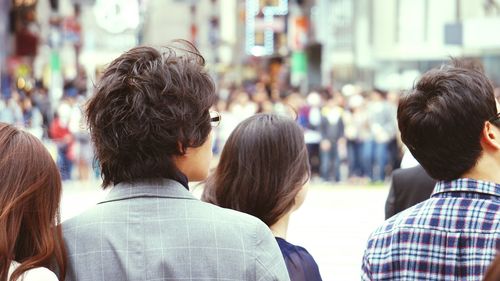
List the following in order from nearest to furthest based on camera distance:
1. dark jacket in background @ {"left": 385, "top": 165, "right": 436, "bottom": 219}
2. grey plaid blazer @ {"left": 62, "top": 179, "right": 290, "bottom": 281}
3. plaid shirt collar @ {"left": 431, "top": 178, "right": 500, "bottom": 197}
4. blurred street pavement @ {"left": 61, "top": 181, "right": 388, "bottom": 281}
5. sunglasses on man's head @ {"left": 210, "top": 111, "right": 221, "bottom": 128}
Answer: grey plaid blazer @ {"left": 62, "top": 179, "right": 290, "bottom": 281} < sunglasses on man's head @ {"left": 210, "top": 111, "right": 221, "bottom": 128} < plaid shirt collar @ {"left": 431, "top": 178, "right": 500, "bottom": 197} < dark jacket in background @ {"left": 385, "top": 165, "right": 436, "bottom": 219} < blurred street pavement @ {"left": 61, "top": 181, "right": 388, "bottom": 281}

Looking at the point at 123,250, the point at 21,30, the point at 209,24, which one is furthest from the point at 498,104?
the point at 209,24

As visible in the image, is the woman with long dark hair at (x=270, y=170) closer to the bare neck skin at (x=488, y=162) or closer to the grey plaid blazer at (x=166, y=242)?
the bare neck skin at (x=488, y=162)

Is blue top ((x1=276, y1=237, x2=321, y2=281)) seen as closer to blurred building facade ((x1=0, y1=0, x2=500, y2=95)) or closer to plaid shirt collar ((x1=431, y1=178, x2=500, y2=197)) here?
plaid shirt collar ((x1=431, y1=178, x2=500, y2=197))

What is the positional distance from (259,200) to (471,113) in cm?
108

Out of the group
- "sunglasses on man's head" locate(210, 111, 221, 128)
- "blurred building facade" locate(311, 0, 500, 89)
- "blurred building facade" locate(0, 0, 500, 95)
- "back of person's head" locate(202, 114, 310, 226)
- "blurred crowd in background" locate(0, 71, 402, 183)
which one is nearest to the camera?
"sunglasses on man's head" locate(210, 111, 221, 128)

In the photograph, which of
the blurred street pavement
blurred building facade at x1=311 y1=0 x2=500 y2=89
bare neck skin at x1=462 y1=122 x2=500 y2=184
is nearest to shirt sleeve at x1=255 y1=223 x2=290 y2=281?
bare neck skin at x1=462 y1=122 x2=500 y2=184

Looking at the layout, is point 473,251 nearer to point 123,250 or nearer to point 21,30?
point 123,250

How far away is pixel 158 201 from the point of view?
2809 mm

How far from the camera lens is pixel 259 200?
3865mm

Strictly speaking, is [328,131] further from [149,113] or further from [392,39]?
[149,113]

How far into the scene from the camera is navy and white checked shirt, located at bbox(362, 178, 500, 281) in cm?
293

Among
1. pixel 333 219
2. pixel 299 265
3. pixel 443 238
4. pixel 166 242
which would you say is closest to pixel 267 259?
pixel 166 242

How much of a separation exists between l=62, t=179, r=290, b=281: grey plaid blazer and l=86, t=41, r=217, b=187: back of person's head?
0.08 metres

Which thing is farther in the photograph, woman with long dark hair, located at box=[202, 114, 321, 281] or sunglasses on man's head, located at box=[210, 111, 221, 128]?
woman with long dark hair, located at box=[202, 114, 321, 281]
